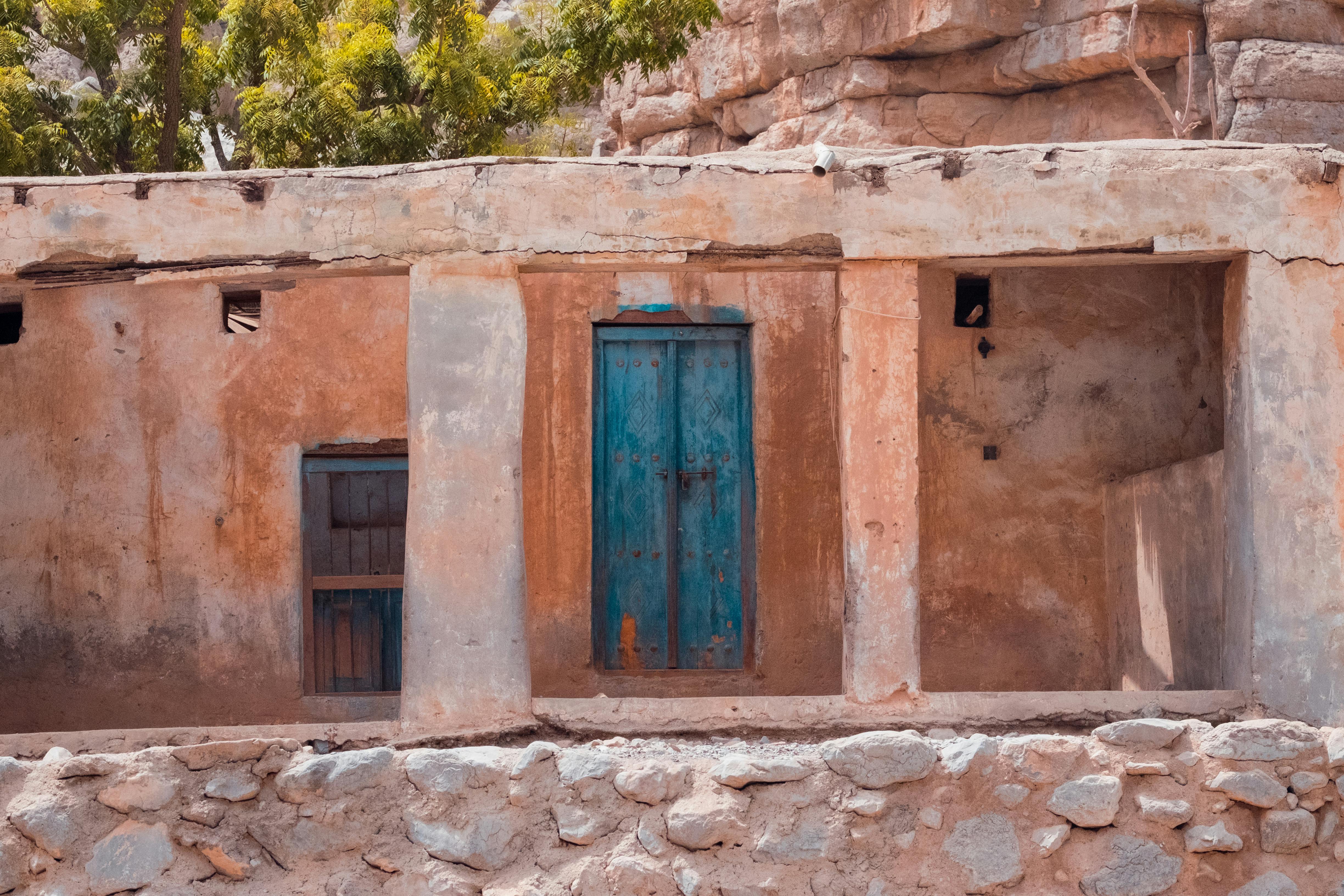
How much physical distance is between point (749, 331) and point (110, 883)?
4641mm

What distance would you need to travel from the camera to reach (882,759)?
4664 millimetres

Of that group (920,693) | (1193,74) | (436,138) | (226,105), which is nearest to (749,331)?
(920,693)

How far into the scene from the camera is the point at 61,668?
7.75 metres

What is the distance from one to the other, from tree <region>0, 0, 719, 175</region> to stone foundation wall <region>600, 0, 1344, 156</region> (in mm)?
1795

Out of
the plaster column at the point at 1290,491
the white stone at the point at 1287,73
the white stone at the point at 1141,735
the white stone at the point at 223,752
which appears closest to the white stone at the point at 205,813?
the white stone at the point at 223,752

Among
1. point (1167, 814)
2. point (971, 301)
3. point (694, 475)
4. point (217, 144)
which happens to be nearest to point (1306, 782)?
point (1167, 814)

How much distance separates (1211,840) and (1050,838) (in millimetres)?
518

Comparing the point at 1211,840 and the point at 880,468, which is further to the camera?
the point at 880,468

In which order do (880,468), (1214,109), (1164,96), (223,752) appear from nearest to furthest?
(223,752) < (880,468) < (1214,109) < (1164,96)

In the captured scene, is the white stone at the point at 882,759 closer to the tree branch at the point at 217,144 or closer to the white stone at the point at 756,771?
the white stone at the point at 756,771

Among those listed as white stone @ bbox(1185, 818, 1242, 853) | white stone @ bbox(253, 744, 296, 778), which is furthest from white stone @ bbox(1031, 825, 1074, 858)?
white stone @ bbox(253, 744, 296, 778)

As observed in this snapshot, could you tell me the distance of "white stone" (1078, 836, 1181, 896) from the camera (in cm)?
458

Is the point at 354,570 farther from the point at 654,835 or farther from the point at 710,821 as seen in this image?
the point at 710,821

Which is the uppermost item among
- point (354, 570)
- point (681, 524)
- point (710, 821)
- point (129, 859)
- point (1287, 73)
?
point (1287, 73)
